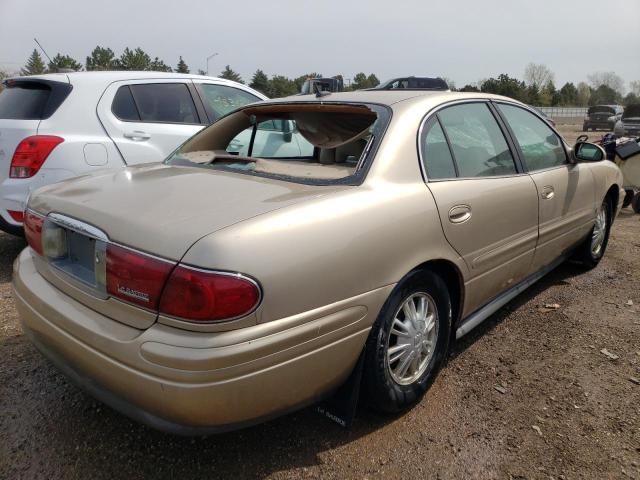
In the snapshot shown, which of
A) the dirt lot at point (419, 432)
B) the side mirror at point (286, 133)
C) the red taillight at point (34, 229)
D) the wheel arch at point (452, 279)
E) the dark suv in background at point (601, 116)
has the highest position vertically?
the dark suv in background at point (601, 116)

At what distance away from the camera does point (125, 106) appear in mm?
4504

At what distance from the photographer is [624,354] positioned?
118 inches

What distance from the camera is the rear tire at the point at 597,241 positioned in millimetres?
4258

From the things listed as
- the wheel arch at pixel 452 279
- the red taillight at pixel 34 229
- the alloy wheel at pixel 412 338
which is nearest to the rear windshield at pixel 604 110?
the wheel arch at pixel 452 279

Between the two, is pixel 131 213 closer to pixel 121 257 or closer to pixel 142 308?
pixel 121 257

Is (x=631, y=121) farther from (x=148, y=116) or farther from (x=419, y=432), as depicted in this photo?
(x=419, y=432)

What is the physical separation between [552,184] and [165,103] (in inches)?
141

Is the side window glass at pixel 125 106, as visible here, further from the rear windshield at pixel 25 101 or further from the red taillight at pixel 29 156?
the red taillight at pixel 29 156

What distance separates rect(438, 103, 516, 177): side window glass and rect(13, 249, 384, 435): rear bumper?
42.9 inches

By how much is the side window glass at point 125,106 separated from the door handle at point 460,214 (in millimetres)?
3264

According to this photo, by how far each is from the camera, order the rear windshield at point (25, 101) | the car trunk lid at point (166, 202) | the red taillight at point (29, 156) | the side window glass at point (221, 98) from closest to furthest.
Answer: the car trunk lid at point (166, 202), the red taillight at point (29, 156), the rear windshield at point (25, 101), the side window glass at point (221, 98)

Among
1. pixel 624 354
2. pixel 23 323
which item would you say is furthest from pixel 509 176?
pixel 23 323

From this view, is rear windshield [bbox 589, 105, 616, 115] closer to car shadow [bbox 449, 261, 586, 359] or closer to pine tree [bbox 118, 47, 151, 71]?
car shadow [bbox 449, 261, 586, 359]

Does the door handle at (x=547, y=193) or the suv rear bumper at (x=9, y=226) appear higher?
the door handle at (x=547, y=193)
